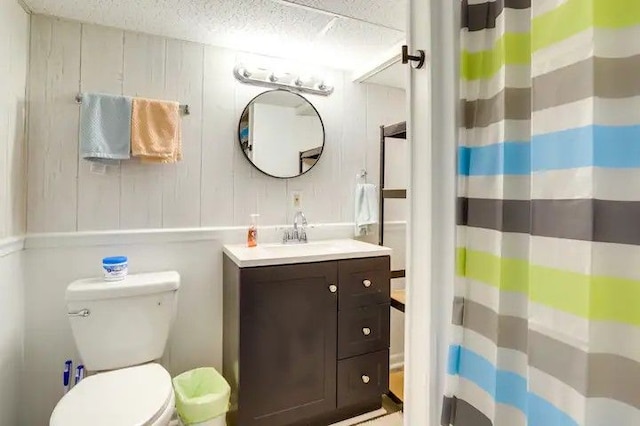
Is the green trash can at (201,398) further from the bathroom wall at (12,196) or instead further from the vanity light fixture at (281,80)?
the vanity light fixture at (281,80)

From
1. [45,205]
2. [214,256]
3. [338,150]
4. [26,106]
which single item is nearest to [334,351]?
[214,256]

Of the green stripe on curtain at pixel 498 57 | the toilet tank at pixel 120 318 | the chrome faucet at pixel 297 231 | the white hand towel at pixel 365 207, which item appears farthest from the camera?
the white hand towel at pixel 365 207

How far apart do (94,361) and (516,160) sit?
1.81 meters

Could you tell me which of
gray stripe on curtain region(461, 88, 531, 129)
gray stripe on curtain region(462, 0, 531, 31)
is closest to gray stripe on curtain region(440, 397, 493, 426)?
gray stripe on curtain region(461, 88, 531, 129)

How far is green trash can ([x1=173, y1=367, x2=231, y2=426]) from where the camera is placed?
A: 1.52 m

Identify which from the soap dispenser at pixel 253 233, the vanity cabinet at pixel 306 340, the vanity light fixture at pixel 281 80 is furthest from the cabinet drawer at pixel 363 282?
the vanity light fixture at pixel 281 80

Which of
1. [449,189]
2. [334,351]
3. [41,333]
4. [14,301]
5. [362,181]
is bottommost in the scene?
[334,351]

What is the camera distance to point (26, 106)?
1587 mm

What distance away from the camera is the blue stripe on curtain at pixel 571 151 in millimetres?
516

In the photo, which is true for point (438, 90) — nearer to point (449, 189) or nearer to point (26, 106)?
point (449, 189)

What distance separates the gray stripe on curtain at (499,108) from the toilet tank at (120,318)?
4.91 ft

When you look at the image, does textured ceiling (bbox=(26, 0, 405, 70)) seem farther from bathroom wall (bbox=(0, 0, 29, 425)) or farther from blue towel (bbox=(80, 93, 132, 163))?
blue towel (bbox=(80, 93, 132, 163))

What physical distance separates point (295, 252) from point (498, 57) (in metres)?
1.27

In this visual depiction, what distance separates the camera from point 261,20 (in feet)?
5.45
